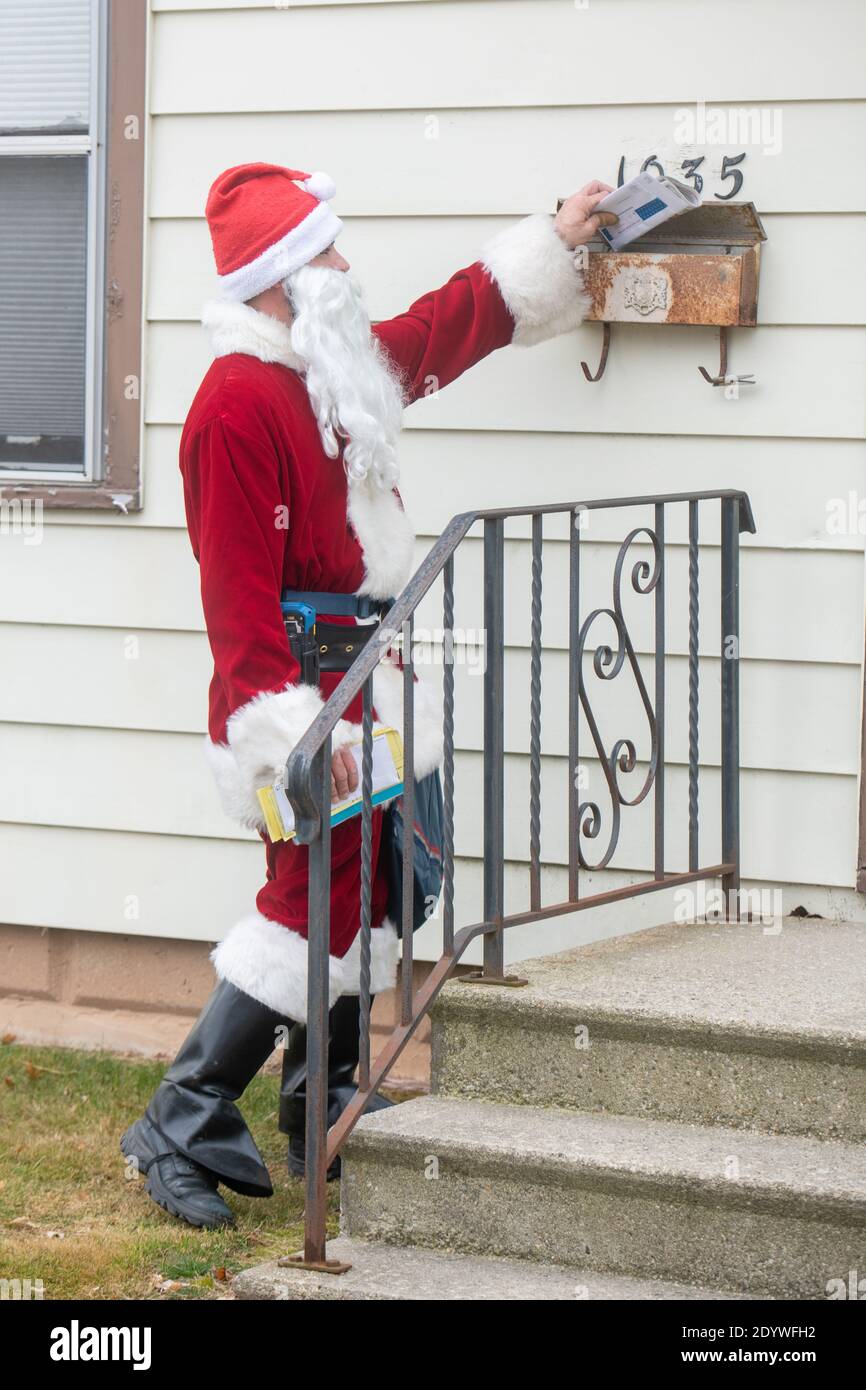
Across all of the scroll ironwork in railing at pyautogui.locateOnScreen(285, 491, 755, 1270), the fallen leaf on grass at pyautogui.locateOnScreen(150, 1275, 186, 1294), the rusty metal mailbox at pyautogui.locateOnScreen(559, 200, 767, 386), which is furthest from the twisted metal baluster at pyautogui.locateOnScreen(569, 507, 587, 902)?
the fallen leaf on grass at pyautogui.locateOnScreen(150, 1275, 186, 1294)

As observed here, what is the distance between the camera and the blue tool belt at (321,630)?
316 cm

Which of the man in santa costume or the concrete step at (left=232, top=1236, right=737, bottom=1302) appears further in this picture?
the man in santa costume

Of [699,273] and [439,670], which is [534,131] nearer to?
Answer: [699,273]

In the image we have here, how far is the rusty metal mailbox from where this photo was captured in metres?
3.52

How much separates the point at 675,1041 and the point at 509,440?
1448 mm

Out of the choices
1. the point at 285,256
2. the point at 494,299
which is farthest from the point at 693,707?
the point at 285,256

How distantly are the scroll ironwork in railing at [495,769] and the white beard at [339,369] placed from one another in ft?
0.84

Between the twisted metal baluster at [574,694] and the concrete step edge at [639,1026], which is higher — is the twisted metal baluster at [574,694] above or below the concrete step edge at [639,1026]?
above

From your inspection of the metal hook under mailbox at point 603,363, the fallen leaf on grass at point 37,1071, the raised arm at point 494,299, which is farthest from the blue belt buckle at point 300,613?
the fallen leaf on grass at point 37,1071

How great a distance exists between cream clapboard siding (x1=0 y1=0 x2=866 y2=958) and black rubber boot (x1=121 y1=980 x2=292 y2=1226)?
0.82 meters

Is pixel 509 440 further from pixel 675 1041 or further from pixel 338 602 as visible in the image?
pixel 675 1041

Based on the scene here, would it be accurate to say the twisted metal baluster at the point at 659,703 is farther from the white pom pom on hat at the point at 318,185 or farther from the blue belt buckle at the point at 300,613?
the white pom pom on hat at the point at 318,185

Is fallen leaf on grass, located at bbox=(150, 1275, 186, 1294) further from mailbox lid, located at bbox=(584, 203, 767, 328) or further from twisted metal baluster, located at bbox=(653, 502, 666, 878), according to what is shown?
mailbox lid, located at bbox=(584, 203, 767, 328)

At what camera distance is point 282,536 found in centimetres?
310
